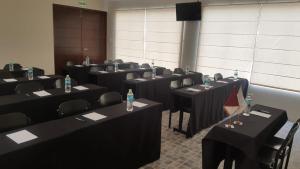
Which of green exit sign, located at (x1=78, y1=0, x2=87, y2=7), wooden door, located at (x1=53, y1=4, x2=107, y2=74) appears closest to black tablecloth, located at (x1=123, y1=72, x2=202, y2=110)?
wooden door, located at (x1=53, y1=4, x2=107, y2=74)

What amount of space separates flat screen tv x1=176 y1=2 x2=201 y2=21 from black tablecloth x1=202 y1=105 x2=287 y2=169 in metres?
4.20

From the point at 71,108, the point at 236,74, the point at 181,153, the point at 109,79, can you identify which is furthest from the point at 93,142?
the point at 236,74

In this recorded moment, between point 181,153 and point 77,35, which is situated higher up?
point 77,35

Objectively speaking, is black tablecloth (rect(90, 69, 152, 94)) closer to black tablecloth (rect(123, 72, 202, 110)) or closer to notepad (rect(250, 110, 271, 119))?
black tablecloth (rect(123, 72, 202, 110))

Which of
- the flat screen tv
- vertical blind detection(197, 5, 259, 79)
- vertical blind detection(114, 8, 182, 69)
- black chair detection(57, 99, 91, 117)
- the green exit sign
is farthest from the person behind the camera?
the green exit sign

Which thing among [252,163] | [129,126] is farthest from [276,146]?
[129,126]

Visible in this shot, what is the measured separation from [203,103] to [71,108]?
2.36 metres

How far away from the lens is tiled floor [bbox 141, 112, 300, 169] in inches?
127

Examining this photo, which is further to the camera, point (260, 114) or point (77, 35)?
point (77, 35)

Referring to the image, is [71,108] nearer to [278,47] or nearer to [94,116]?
[94,116]

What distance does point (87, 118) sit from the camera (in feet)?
8.32

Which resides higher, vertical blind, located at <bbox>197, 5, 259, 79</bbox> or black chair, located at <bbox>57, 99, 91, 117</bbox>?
vertical blind, located at <bbox>197, 5, 259, 79</bbox>

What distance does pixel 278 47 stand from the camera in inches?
214

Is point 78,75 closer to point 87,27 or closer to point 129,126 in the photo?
point 87,27
